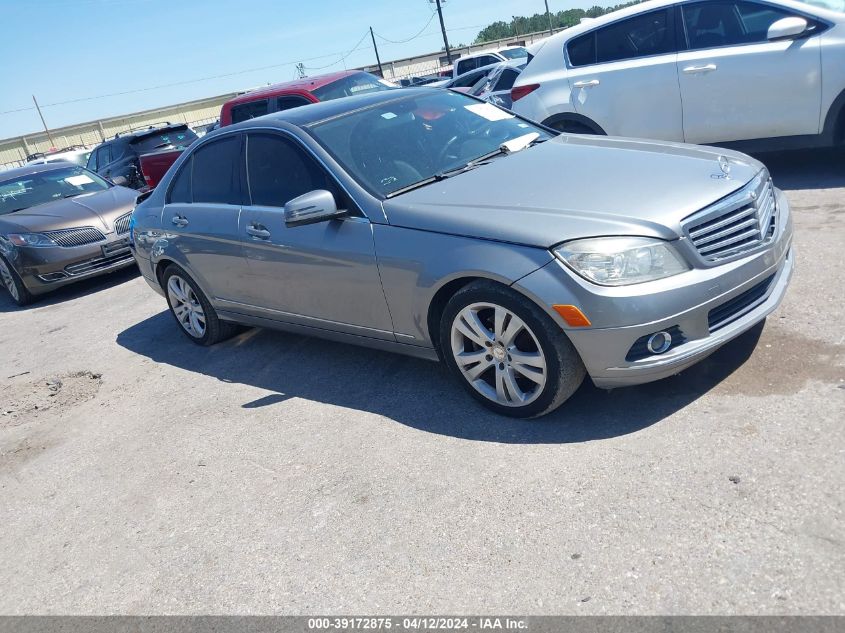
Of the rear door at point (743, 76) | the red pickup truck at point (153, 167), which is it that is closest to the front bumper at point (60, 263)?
the red pickup truck at point (153, 167)

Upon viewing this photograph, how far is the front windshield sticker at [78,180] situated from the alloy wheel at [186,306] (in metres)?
5.21

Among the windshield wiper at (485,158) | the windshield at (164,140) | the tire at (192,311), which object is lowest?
the tire at (192,311)

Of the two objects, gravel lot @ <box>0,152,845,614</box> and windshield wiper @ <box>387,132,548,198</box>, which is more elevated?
windshield wiper @ <box>387,132,548,198</box>

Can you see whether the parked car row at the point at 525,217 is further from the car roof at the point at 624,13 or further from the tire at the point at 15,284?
the tire at the point at 15,284

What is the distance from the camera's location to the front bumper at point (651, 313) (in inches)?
129

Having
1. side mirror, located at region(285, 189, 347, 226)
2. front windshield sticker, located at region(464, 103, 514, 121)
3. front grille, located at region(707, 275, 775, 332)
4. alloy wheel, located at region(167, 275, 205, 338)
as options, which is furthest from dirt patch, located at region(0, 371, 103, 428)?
front grille, located at region(707, 275, 775, 332)

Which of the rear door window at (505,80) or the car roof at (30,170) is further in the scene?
the rear door window at (505,80)

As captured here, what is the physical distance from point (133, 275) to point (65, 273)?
37.2 inches

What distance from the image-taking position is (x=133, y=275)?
983cm

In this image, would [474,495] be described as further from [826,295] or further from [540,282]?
[826,295]

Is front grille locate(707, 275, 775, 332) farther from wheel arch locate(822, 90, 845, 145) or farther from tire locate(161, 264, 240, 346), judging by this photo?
tire locate(161, 264, 240, 346)

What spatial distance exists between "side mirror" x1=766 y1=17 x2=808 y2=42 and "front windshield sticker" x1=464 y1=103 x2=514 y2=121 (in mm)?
2804

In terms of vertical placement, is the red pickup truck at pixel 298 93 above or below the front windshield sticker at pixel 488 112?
above

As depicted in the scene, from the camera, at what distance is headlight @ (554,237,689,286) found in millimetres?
3326
